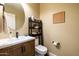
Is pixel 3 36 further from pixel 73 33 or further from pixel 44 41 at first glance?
pixel 73 33

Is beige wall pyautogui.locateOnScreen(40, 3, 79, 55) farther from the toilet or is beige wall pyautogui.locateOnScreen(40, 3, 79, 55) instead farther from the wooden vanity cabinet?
the wooden vanity cabinet

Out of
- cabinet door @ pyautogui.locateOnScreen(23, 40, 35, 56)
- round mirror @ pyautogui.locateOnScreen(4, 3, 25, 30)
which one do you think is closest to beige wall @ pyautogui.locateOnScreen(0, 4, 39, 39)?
round mirror @ pyautogui.locateOnScreen(4, 3, 25, 30)

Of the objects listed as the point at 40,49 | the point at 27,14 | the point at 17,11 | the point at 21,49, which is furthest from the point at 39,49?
the point at 17,11

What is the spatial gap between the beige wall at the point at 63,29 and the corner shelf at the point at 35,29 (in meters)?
0.07

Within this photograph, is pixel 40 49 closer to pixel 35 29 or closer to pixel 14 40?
pixel 35 29

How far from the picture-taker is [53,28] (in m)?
1.56

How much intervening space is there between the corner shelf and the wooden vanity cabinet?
12cm

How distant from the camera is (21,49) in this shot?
1.53 m

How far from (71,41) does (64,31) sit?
19 centimetres

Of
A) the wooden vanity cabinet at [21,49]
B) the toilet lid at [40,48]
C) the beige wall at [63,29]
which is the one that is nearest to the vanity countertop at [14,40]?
the wooden vanity cabinet at [21,49]

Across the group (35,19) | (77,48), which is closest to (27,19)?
(35,19)

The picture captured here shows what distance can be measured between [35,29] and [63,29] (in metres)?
0.44

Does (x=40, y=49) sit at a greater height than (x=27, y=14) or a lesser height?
lesser

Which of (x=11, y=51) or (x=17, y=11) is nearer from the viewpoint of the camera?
(x=11, y=51)
